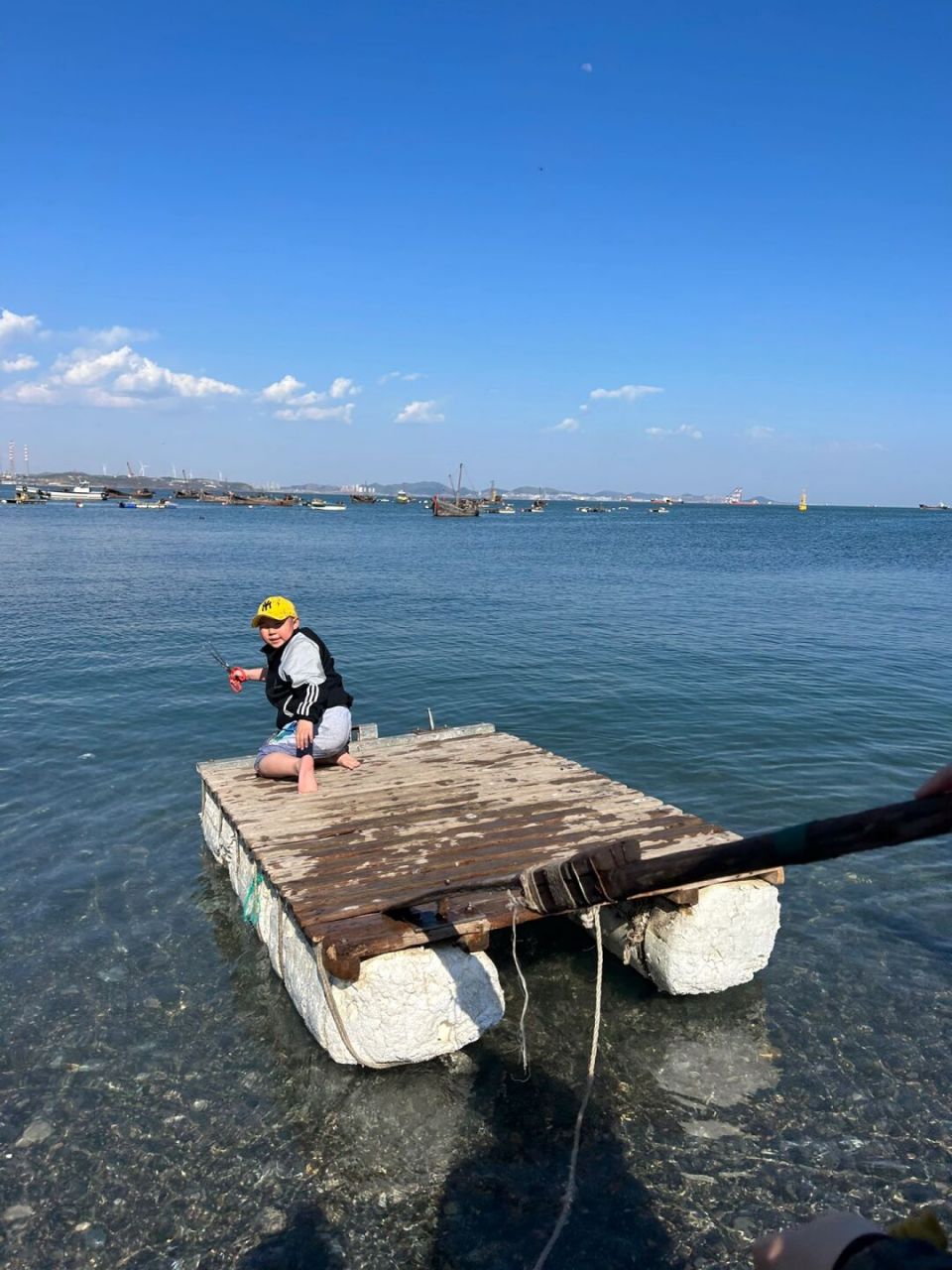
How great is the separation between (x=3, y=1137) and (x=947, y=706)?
61.0 feet

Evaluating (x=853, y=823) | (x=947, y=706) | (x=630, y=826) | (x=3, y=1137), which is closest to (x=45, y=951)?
(x=3, y=1137)

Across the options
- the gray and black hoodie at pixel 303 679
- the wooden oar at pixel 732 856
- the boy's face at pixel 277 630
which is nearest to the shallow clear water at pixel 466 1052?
the gray and black hoodie at pixel 303 679

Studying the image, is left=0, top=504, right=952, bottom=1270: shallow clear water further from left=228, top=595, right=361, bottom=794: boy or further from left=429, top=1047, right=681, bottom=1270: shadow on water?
left=228, top=595, right=361, bottom=794: boy

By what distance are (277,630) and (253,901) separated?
3052 millimetres

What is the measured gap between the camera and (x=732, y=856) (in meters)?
2.69

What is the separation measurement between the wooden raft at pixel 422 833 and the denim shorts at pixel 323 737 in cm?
34

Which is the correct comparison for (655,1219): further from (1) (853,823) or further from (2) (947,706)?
(2) (947,706)

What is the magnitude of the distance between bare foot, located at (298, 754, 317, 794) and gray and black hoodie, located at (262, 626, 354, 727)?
18.6 inches

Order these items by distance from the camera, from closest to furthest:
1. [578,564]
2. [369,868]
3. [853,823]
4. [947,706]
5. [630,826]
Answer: [853,823], [369,868], [630,826], [947,706], [578,564]

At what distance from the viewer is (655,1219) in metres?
5.07

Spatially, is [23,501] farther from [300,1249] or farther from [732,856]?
[732,856]

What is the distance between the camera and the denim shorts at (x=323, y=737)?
9516 mm

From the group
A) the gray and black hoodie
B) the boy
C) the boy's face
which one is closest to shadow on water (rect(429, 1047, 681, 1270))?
the boy

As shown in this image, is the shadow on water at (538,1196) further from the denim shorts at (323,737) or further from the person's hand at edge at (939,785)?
the denim shorts at (323,737)
